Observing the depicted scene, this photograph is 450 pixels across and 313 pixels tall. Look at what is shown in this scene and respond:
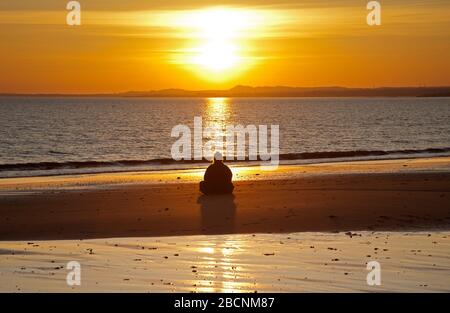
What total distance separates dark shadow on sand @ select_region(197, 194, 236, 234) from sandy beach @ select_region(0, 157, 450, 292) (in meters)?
0.04

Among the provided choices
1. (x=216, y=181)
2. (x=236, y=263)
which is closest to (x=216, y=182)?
(x=216, y=181)

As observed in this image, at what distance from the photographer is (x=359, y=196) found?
1009 inches

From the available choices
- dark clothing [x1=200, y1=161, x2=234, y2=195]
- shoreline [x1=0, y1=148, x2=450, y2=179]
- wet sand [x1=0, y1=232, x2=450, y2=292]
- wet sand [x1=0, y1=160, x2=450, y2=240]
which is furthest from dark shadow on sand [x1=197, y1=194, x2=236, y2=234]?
shoreline [x1=0, y1=148, x2=450, y2=179]

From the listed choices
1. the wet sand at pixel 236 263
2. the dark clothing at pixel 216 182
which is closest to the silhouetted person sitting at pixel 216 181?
the dark clothing at pixel 216 182

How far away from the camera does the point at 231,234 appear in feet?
61.3

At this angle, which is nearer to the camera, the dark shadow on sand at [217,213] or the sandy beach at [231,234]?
the sandy beach at [231,234]

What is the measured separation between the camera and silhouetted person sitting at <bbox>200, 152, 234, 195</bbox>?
86.0 ft

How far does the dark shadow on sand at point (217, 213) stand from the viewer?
64.1 feet

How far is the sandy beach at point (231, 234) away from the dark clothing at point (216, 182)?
503mm

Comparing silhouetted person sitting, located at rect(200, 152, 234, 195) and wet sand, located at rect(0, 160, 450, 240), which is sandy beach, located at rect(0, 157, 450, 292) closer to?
wet sand, located at rect(0, 160, 450, 240)

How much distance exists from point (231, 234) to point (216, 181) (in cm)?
758

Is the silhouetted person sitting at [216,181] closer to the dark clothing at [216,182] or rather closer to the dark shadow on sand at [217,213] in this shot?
the dark clothing at [216,182]
